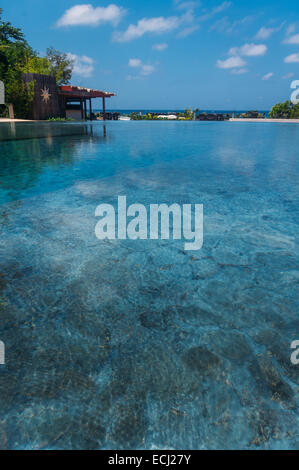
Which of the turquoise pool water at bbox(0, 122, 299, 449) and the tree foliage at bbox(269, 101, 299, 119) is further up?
the tree foliage at bbox(269, 101, 299, 119)

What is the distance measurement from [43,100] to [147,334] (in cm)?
2863

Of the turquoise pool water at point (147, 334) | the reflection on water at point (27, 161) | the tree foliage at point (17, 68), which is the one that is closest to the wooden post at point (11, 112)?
the tree foliage at point (17, 68)

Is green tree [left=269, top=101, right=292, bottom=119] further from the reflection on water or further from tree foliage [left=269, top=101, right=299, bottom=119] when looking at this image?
the reflection on water

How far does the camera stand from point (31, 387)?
1363 millimetres

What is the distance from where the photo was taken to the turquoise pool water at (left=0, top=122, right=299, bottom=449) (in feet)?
3.98

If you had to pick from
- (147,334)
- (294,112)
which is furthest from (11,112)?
(294,112)

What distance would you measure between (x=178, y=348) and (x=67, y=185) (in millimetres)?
4260

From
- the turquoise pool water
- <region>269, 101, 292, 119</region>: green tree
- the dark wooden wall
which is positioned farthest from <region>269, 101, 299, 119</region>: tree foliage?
the turquoise pool water

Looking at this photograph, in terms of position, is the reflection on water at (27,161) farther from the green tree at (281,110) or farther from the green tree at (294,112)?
the green tree at (281,110)

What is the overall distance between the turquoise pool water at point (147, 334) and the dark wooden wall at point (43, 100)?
25365 mm

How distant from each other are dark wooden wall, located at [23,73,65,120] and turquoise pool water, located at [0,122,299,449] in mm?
25365

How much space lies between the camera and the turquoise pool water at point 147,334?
1.21 metres

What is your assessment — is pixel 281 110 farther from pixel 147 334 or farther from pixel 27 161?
pixel 147 334

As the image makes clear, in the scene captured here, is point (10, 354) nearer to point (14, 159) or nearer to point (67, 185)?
point (67, 185)
